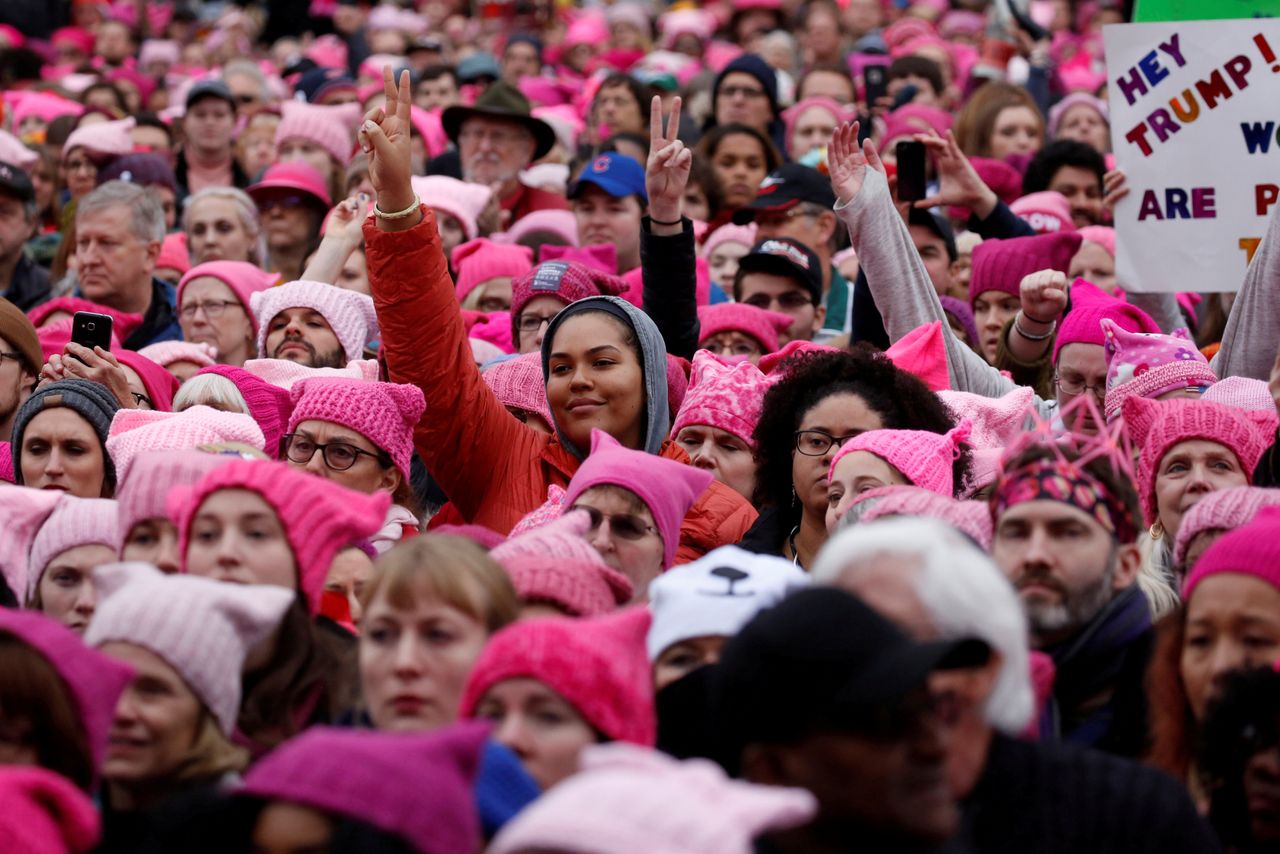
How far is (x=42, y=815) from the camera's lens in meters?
3.81

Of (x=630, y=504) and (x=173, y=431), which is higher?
(x=173, y=431)

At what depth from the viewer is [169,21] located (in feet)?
66.0

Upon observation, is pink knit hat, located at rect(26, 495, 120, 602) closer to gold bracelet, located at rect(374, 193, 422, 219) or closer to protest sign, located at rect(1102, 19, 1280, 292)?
gold bracelet, located at rect(374, 193, 422, 219)

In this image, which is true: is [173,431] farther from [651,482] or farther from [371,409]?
[651,482]

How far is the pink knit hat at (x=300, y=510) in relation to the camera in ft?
16.7

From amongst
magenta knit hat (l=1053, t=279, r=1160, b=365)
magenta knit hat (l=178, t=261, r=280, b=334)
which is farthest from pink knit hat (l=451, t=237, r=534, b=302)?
magenta knit hat (l=1053, t=279, r=1160, b=365)

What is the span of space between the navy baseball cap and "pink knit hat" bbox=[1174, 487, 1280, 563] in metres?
4.52

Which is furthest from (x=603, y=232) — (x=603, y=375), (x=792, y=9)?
(x=792, y=9)

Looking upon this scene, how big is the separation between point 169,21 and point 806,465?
15.2 meters

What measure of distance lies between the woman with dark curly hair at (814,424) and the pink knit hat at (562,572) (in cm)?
100

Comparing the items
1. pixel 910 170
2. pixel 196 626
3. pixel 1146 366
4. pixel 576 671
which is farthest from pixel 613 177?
pixel 576 671

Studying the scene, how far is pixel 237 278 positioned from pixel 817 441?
3456 mm

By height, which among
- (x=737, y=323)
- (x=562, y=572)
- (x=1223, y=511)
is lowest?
(x=1223, y=511)

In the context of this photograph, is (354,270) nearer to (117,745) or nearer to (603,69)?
(117,745)
